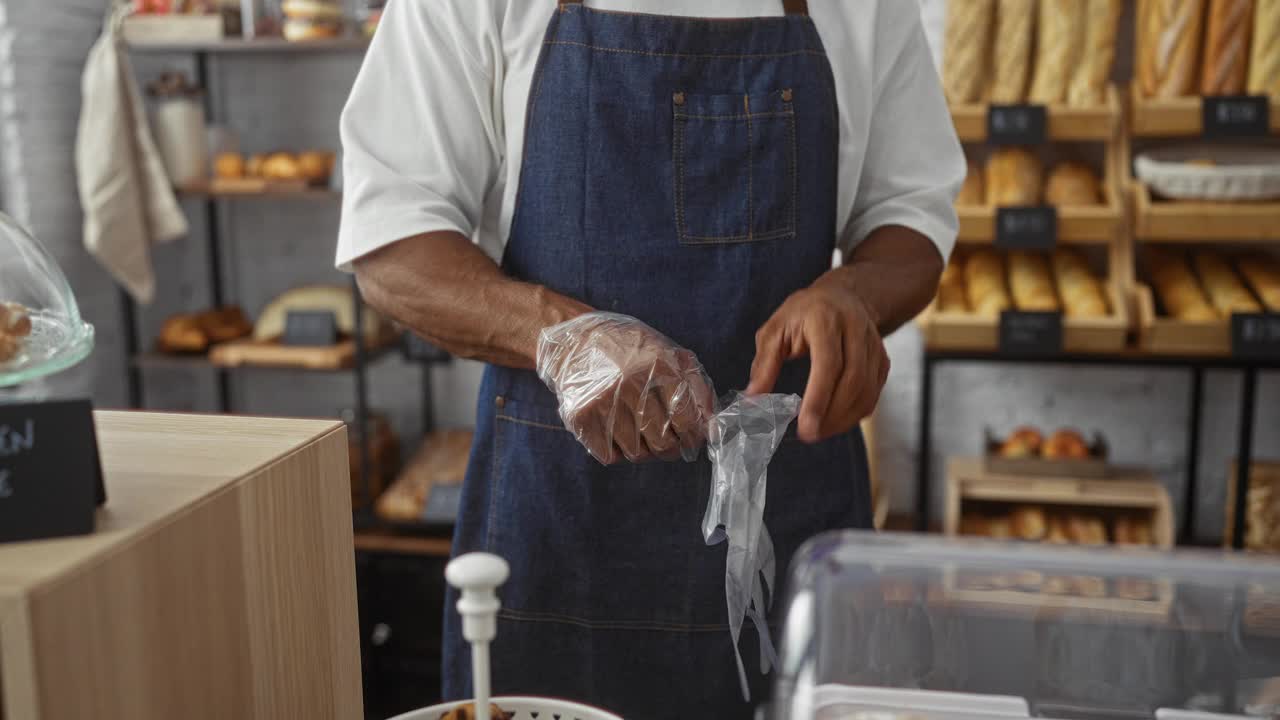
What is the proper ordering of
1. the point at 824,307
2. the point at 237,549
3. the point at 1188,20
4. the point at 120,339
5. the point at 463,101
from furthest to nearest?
the point at 120,339, the point at 1188,20, the point at 463,101, the point at 824,307, the point at 237,549

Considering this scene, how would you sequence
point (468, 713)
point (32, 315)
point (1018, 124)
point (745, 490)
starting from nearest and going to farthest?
point (32, 315), point (468, 713), point (745, 490), point (1018, 124)

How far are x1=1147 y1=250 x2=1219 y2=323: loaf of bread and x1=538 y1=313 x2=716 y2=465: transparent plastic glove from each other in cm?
194

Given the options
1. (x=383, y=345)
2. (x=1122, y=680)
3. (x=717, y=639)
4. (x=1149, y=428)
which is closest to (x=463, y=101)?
(x=717, y=639)

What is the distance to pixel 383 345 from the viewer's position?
347 cm

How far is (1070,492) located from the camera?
2879mm

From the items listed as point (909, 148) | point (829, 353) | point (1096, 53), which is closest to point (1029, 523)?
point (1096, 53)

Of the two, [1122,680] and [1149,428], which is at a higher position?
[1122,680]

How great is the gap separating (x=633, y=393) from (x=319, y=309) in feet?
8.35

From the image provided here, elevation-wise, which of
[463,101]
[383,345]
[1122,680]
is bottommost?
[383,345]

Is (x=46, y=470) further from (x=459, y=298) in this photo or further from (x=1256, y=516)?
(x=1256, y=516)

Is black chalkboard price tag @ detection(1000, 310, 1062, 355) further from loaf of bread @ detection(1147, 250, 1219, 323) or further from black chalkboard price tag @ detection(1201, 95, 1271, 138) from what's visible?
black chalkboard price tag @ detection(1201, 95, 1271, 138)

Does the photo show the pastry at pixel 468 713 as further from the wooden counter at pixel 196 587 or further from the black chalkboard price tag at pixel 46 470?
the black chalkboard price tag at pixel 46 470

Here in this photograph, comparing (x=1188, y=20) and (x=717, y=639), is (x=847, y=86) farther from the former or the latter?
(x=1188, y=20)

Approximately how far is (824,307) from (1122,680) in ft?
1.59
